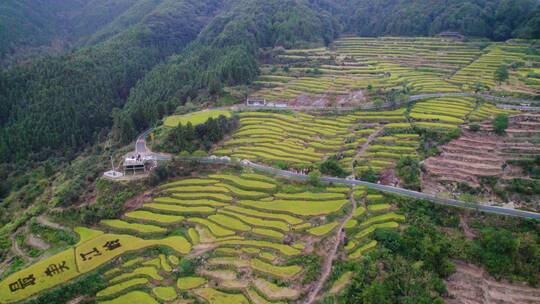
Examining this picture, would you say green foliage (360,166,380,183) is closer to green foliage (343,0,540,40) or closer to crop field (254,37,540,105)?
crop field (254,37,540,105)

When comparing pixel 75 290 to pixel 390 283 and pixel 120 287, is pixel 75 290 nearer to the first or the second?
pixel 120 287

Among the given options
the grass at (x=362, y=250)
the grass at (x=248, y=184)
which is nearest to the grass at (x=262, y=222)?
the grass at (x=248, y=184)

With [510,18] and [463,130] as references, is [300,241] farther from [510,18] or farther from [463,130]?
[510,18]

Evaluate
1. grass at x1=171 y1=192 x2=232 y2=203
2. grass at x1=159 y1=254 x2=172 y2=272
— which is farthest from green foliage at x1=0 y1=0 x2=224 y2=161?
grass at x1=159 y1=254 x2=172 y2=272

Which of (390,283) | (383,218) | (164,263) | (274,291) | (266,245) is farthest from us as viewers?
(383,218)

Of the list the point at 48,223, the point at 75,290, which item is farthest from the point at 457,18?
the point at 75,290
